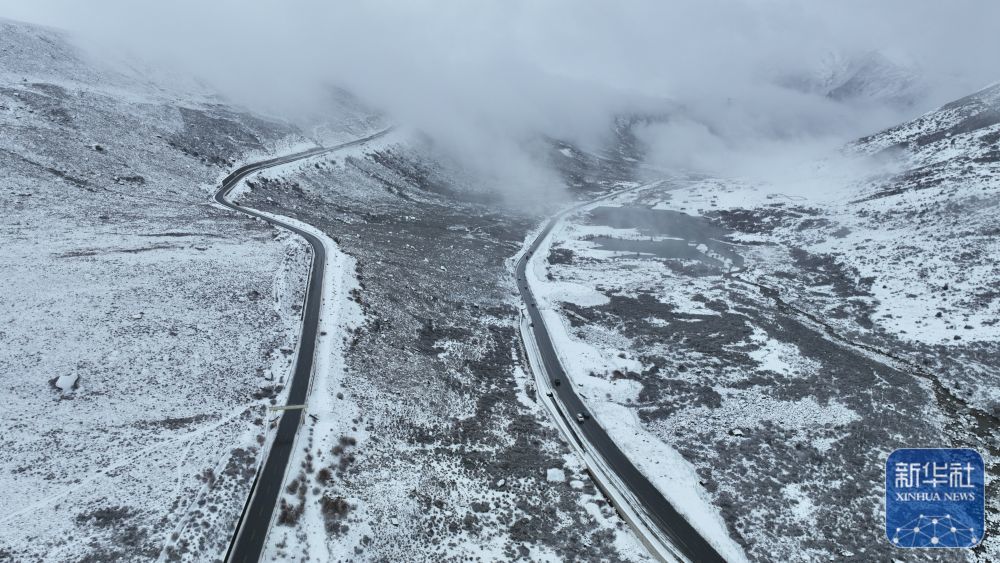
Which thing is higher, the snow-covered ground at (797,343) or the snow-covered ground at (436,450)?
the snow-covered ground at (797,343)

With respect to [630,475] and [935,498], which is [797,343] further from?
[630,475]

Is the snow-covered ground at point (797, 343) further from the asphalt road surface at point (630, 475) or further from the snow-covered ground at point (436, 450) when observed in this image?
the snow-covered ground at point (436, 450)

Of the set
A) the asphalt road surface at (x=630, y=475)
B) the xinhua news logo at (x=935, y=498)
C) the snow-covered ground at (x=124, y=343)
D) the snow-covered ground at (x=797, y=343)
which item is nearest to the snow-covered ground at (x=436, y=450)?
the asphalt road surface at (x=630, y=475)

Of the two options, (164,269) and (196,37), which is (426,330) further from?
(196,37)

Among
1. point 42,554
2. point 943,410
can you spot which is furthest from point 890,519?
point 42,554

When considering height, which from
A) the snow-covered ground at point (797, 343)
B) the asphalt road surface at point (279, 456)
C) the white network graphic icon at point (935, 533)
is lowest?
the asphalt road surface at point (279, 456)

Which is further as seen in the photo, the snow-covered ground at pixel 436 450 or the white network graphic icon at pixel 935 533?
the white network graphic icon at pixel 935 533
